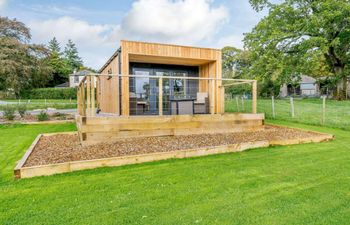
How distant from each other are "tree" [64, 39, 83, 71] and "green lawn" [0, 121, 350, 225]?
56.5 meters

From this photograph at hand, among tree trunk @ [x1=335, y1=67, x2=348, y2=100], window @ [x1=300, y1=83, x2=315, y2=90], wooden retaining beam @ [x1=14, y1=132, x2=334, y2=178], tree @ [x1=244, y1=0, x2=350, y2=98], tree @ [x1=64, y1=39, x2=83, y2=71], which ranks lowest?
wooden retaining beam @ [x1=14, y1=132, x2=334, y2=178]

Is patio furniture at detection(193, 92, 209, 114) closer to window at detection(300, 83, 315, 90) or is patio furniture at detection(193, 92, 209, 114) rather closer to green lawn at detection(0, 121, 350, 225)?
green lawn at detection(0, 121, 350, 225)

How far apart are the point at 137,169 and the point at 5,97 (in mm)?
35525

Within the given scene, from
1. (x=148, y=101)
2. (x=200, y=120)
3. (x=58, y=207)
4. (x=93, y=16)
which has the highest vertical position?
(x=93, y=16)

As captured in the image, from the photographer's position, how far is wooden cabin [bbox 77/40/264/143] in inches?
238

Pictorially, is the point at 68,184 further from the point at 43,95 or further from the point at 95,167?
the point at 43,95

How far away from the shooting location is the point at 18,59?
3225 cm

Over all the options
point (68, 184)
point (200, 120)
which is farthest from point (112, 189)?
point (200, 120)

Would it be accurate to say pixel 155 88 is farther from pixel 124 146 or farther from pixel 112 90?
pixel 124 146

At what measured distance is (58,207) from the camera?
2764 millimetres

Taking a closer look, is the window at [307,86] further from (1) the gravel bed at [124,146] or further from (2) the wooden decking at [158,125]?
(1) the gravel bed at [124,146]

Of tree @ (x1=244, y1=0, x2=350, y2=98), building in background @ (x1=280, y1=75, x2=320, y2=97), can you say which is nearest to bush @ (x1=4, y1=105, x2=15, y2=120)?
tree @ (x1=244, y1=0, x2=350, y2=98)

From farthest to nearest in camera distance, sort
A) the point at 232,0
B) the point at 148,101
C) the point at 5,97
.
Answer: the point at 5,97 < the point at 232,0 < the point at 148,101

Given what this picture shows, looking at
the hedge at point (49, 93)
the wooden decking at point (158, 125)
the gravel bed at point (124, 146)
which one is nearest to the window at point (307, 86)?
the hedge at point (49, 93)
